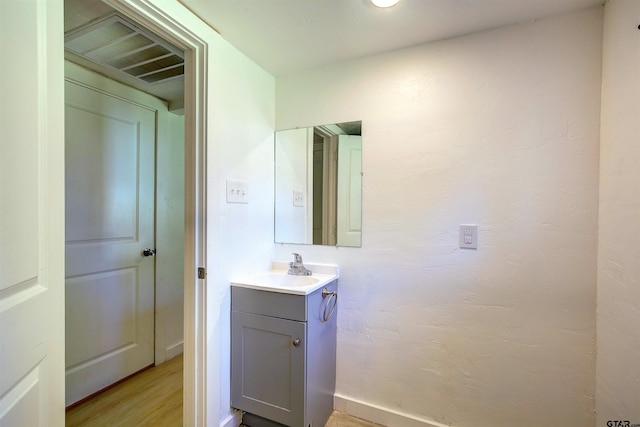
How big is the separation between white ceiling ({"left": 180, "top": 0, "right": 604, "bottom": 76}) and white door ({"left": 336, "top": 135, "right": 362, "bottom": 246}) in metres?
0.53

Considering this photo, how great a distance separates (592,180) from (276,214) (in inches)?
66.9

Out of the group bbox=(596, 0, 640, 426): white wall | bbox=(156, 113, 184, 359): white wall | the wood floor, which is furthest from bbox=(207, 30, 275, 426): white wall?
bbox=(596, 0, 640, 426): white wall

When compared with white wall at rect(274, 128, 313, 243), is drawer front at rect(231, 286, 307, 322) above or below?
below

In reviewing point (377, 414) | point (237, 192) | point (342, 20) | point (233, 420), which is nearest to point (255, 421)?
point (233, 420)

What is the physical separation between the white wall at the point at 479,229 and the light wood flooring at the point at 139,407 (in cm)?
51

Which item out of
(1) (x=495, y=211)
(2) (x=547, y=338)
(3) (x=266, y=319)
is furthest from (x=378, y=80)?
(2) (x=547, y=338)

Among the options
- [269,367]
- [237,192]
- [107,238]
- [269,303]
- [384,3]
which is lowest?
[269,367]

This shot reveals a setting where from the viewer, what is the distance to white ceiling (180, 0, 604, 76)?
4.19 ft

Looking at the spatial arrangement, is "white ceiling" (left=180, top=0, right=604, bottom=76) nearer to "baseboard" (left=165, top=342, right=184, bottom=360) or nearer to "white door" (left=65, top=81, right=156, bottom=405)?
"white door" (left=65, top=81, right=156, bottom=405)

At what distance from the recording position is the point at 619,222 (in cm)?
116

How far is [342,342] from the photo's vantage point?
1.78 meters

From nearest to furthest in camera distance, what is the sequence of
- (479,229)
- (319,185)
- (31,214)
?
(31,214), (479,229), (319,185)

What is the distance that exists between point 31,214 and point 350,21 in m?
1.43

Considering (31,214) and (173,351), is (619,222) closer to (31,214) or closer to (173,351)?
(31,214)
